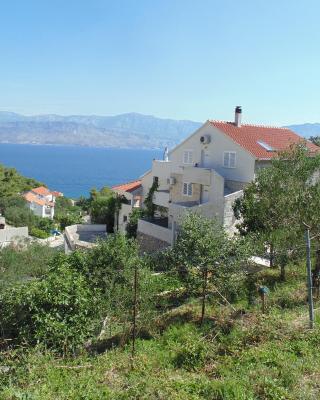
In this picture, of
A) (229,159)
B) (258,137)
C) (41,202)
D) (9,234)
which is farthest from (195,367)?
(41,202)

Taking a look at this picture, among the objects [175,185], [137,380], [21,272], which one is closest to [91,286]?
[137,380]

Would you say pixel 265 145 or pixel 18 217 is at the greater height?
pixel 265 145

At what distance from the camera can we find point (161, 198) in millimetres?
31688

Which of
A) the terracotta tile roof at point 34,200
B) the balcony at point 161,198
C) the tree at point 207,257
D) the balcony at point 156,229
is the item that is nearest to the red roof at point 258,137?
the balcony at point 161,198

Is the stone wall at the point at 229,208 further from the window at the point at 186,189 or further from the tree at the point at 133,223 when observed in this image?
the tree at the point at 133,223

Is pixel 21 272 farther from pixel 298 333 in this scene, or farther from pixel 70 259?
pixel 298 333

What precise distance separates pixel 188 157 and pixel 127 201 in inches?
293

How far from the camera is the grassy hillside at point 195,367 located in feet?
25.4

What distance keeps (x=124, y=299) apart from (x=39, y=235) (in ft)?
157

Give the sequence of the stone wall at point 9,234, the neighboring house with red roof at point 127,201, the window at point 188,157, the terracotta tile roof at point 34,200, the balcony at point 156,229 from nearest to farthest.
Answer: the balcony at point 156,229 < the window at point 188,157 < the neighboring house with red roof at point 127,201 < the stone wall at point 9,234 < the terracotta tile roof at point 34,200

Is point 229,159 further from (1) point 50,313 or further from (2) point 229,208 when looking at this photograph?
(1) point 50,313

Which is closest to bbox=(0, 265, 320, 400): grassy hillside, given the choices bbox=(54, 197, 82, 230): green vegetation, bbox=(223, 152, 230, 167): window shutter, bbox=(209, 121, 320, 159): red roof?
bbox=(209, 121, 320, 159): red roof

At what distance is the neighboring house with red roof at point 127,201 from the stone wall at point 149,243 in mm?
6522

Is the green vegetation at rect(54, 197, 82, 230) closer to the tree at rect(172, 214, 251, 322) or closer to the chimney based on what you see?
the chimney
